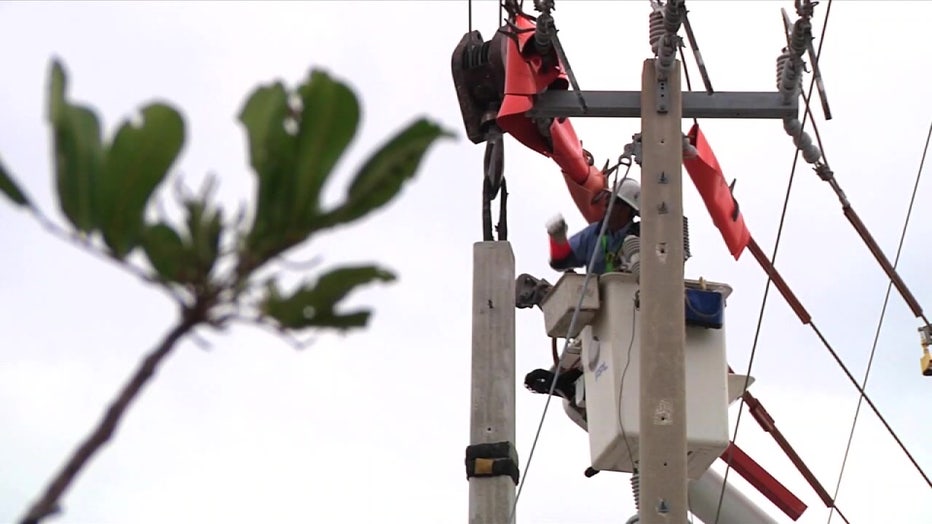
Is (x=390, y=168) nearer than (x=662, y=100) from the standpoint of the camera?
Yes

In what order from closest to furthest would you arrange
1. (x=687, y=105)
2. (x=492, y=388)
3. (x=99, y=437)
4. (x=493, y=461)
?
(x=99, y=437) < (x=493, y=461) < (x=492, y=388) < (x=687, y=105)

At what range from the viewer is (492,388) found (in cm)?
691

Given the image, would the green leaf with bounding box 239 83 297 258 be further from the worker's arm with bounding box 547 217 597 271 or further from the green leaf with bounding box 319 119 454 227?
the worker's arm with bounding box 547 217 597 271

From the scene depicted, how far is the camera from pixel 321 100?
154cm

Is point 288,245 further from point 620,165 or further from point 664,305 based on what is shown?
point 620,165

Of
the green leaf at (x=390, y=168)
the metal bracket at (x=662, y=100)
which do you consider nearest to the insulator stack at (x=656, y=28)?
the metal bracket at (x=662, y=100)

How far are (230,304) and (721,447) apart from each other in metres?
5.71

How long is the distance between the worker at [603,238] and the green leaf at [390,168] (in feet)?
18.2

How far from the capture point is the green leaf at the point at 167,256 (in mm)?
1494

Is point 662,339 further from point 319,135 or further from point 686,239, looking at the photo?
point 319,135

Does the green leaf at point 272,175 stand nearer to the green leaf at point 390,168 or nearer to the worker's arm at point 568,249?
the green leaf at point 390,168

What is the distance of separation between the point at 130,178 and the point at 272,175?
13 cm

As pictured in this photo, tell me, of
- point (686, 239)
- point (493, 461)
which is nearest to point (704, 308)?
point (686, 239)

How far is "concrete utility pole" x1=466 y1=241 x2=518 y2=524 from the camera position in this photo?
6719 mm
